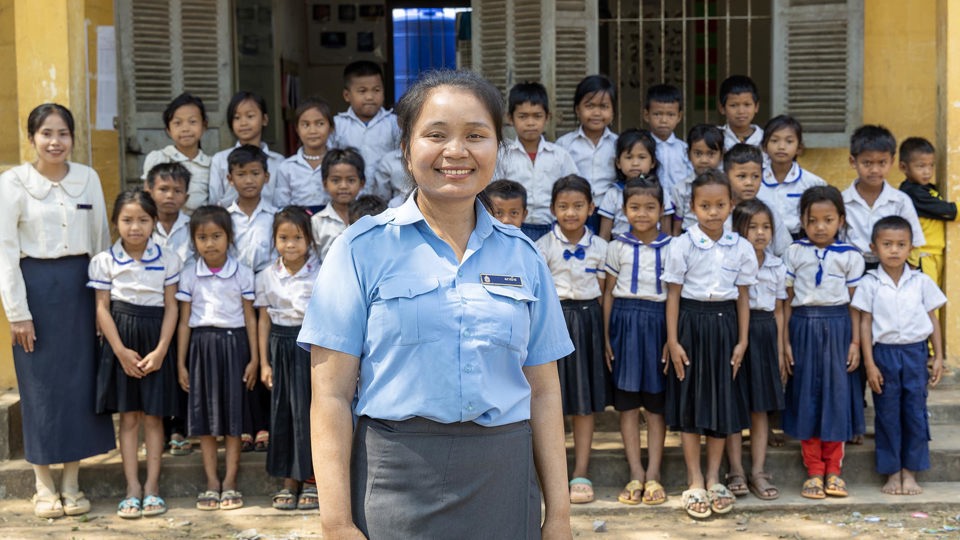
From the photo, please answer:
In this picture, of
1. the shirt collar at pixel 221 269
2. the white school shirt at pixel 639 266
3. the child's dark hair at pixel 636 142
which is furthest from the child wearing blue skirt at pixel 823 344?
the shirt collar at pixel 221 269

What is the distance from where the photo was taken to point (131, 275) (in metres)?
4.51

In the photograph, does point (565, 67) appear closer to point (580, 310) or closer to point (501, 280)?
point (580, 310)

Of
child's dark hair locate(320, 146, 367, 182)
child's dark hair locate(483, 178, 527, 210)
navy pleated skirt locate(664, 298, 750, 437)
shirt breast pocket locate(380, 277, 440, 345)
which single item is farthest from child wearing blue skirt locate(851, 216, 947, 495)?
shirt breast pocket locate(380, 277, 440, 345)

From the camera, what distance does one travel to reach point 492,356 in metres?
2.02

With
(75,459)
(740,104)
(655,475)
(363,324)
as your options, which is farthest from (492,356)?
(740,104)

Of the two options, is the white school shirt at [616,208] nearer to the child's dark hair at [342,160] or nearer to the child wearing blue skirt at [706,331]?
the child wearing blue skirt at [706,331]

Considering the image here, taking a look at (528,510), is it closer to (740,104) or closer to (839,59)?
(740,104)

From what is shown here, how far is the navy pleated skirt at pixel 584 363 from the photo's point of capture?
181 inches

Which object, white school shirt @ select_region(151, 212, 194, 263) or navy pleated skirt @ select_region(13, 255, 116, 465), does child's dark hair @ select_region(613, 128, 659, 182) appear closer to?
white school shirt @ select_region(151, 212, 194, 263)

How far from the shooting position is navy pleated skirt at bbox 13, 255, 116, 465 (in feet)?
14.8

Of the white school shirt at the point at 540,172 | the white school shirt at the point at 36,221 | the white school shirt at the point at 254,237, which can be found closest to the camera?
the white school shirt at the point at 36,221

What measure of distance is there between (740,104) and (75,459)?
3543 mm

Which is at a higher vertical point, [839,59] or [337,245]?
[839,59]

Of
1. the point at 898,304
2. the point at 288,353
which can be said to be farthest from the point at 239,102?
the point at 898,304
